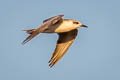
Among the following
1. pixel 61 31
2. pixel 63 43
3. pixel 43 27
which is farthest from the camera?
pixel 63 43

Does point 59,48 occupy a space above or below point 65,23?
below

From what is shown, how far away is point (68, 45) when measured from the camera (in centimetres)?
2242

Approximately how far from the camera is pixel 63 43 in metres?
22.6

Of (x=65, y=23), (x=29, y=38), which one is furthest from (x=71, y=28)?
(x=29, y=38)

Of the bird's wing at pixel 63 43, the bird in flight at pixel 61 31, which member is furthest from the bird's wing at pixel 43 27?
the bird's wing at pixel 63 43

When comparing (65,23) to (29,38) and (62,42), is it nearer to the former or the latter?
(62,42)

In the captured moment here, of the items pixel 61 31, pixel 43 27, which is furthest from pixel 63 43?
pixel 43 27

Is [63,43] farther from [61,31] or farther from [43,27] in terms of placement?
[43,27]

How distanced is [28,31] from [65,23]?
1.95m

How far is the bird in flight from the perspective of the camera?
20.9 meters

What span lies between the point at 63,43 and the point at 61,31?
4.02 ft

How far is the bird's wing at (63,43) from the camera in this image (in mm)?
21594

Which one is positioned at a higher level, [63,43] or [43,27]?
[43,27]

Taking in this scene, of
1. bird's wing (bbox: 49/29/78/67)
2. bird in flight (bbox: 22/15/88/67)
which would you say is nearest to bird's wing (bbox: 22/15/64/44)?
bird in flight (bbox: 22/15/88/67)
